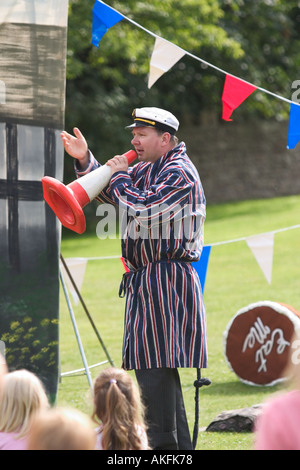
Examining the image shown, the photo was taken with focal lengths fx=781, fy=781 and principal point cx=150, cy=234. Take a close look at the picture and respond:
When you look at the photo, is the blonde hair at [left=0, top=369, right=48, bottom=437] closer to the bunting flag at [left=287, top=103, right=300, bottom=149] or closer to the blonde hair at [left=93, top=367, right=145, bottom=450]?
the blonde hair at [left=93, top=367, right=145, bottom=450]

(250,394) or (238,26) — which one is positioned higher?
(238,26)

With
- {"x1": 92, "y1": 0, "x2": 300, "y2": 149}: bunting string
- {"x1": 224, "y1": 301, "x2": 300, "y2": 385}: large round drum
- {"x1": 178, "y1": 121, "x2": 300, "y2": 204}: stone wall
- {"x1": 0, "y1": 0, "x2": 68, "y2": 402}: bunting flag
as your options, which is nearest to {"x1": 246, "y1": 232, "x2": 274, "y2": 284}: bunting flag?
{"x1": 224, "y1": 301, "x2": 300, "y2": 385}: large round drum

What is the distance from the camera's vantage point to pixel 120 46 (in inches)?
628

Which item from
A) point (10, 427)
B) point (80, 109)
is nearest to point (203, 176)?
point (80, 109)

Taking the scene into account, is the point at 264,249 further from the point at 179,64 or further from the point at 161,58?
the point at 179,64

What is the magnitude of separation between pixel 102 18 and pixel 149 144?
5.25 feet

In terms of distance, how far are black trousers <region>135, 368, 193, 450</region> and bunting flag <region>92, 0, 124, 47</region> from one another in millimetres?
2343

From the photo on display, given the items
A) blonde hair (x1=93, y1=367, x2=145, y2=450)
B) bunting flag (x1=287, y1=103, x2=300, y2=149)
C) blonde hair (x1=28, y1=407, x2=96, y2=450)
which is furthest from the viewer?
bunting flag (x1=287, y1=103, x2=300, y2=149)

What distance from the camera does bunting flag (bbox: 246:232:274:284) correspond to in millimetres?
5859

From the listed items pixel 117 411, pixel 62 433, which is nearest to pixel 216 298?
pixel 117 411

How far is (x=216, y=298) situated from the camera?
9.88 metres

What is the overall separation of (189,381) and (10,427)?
12.1 feet
